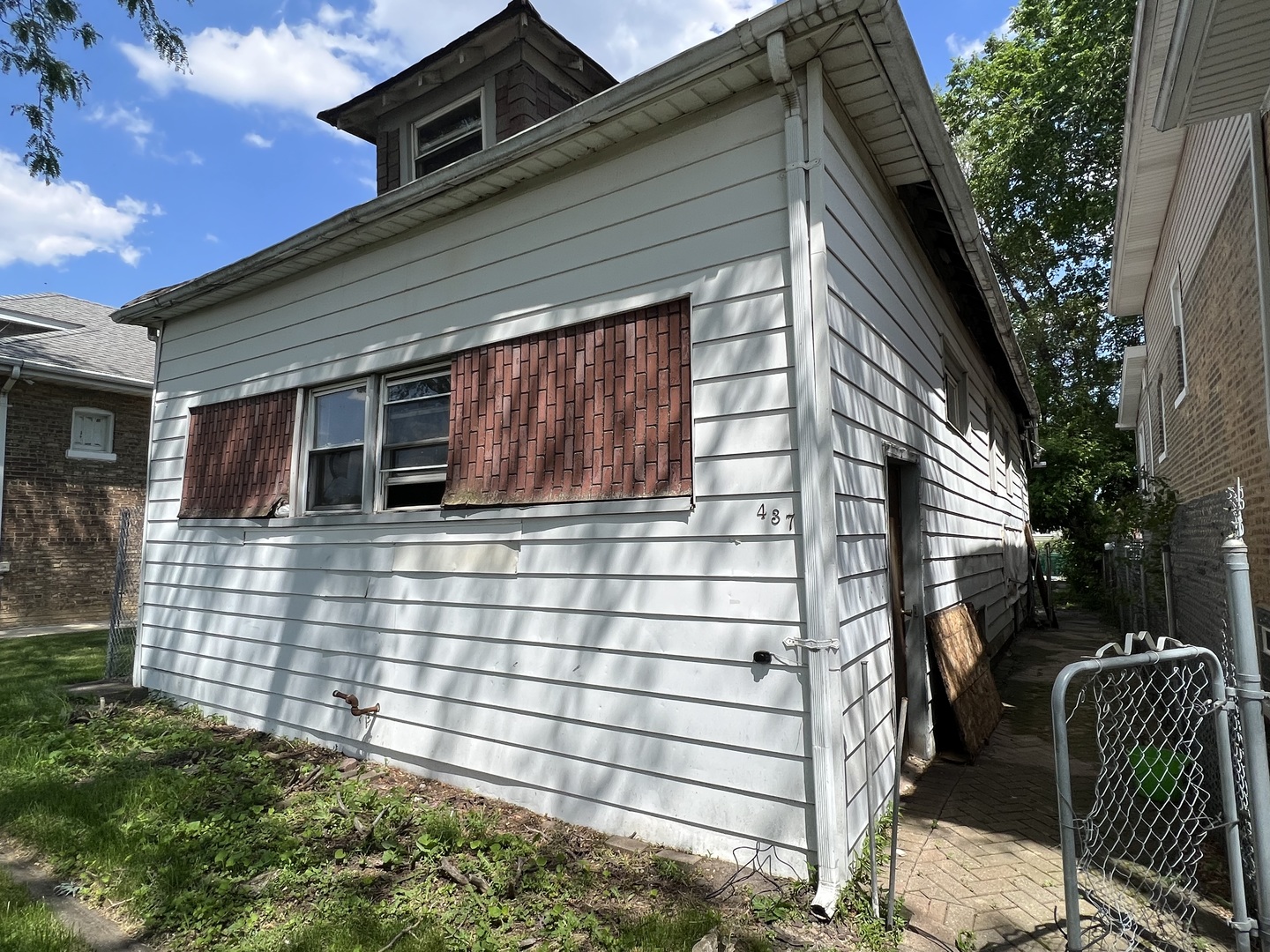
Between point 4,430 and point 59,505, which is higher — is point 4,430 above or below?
above

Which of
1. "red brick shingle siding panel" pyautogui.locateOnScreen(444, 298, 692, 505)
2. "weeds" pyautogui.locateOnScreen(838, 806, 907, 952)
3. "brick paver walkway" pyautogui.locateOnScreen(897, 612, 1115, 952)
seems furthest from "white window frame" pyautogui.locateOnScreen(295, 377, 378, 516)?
"brick paver walkway" pyautogui.locateOnScreen(897, 612, 1115, 952)

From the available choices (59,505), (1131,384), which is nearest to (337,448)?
(59,505)

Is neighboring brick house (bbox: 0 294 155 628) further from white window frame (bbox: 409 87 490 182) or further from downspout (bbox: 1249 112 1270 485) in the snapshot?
downspout (bbox: 1249 112 1270 485)

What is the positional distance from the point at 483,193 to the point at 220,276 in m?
3.20

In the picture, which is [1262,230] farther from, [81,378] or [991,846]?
[81,378]

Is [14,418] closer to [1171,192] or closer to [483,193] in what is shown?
[483,193]

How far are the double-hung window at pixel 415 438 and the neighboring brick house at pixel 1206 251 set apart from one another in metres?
4.86

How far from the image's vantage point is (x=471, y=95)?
7285 mm

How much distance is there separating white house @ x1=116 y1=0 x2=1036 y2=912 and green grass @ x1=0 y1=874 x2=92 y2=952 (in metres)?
2.08

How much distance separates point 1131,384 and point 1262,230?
42.1ft

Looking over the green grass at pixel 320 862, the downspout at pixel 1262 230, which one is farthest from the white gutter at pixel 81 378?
the downspout at pixel 1262 230

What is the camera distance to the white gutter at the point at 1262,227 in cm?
445

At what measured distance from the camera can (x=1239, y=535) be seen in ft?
8.66

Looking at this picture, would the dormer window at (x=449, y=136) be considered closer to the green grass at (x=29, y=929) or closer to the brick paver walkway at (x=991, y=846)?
the green grass at (x=29, y=929)
